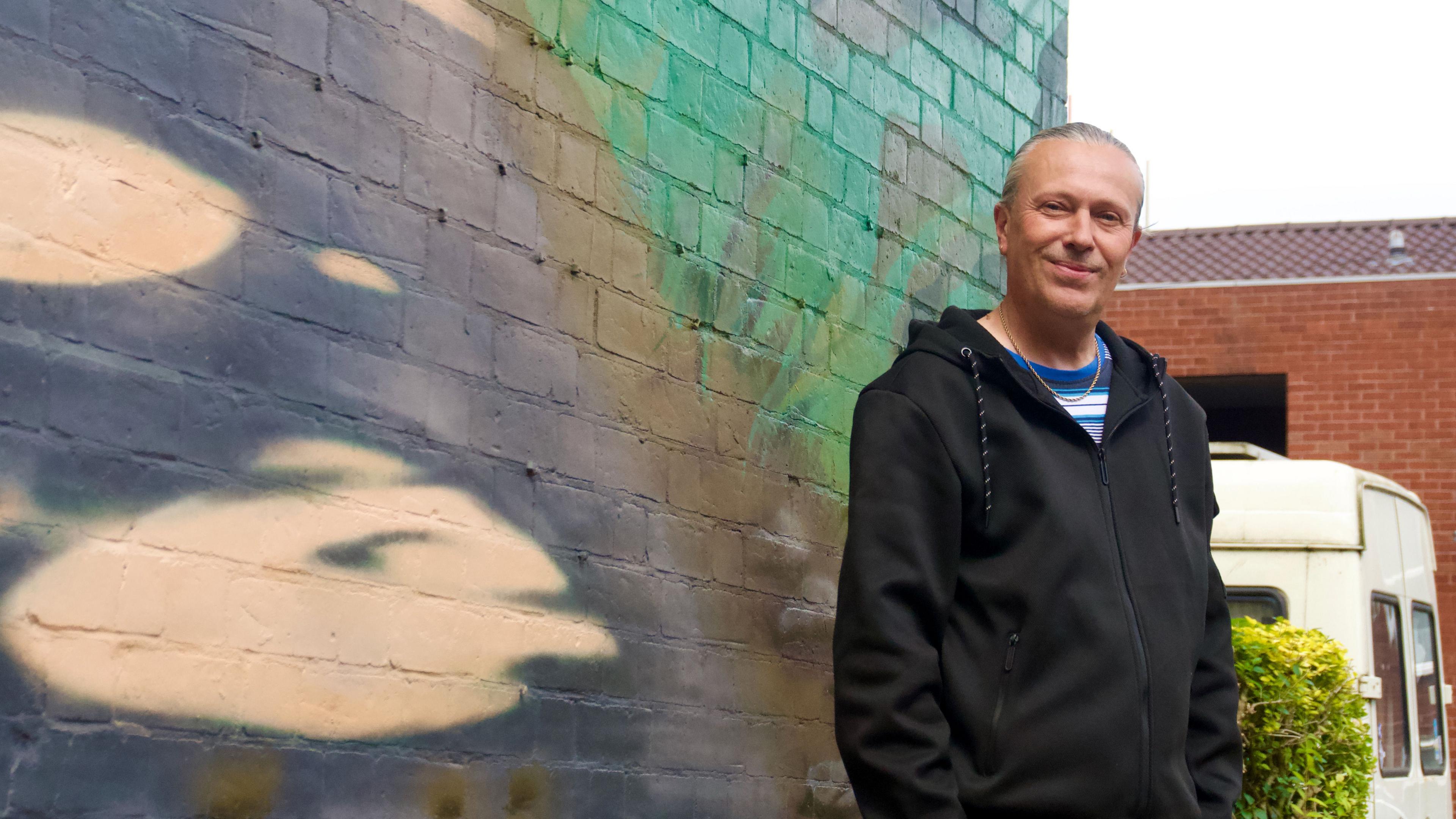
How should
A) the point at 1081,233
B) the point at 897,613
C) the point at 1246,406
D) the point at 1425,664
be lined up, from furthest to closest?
the point at 1246,406 < the point at 1425,664 < the point at 1081,233 < the point at 897,613

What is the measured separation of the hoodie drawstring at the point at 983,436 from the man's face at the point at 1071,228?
22 centimetres

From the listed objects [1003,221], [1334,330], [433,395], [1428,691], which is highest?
[1334,330]

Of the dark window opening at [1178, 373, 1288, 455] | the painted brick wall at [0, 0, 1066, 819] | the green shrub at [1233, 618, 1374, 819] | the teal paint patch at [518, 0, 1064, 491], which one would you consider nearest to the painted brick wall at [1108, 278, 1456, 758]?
the dark window opening at [1178, 373, 1288, 455]

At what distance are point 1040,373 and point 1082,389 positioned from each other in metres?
0.09

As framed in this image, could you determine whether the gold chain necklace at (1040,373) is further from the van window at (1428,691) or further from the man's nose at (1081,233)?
the van window at (1428,691)

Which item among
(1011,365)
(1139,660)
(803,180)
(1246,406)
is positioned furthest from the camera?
(1246,406)

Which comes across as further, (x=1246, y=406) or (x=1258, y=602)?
(x=1246, y=406)

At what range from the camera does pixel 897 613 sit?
8.21ft

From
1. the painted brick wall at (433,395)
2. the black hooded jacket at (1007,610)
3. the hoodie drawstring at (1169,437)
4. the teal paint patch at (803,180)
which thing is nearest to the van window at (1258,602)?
the teal paint patch at (803,180)

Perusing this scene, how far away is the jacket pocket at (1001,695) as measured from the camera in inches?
98.9

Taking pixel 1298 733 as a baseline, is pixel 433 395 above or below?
above

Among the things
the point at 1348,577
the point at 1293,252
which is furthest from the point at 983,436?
the point at 1293,252

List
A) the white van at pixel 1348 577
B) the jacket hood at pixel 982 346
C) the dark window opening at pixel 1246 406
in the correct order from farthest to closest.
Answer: the dark window opening at pixel 1246 406 < the white van at pixel 1348 577 < the jacket hood at pixel 982 346

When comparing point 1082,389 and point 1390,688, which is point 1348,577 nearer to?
point 1390,688
